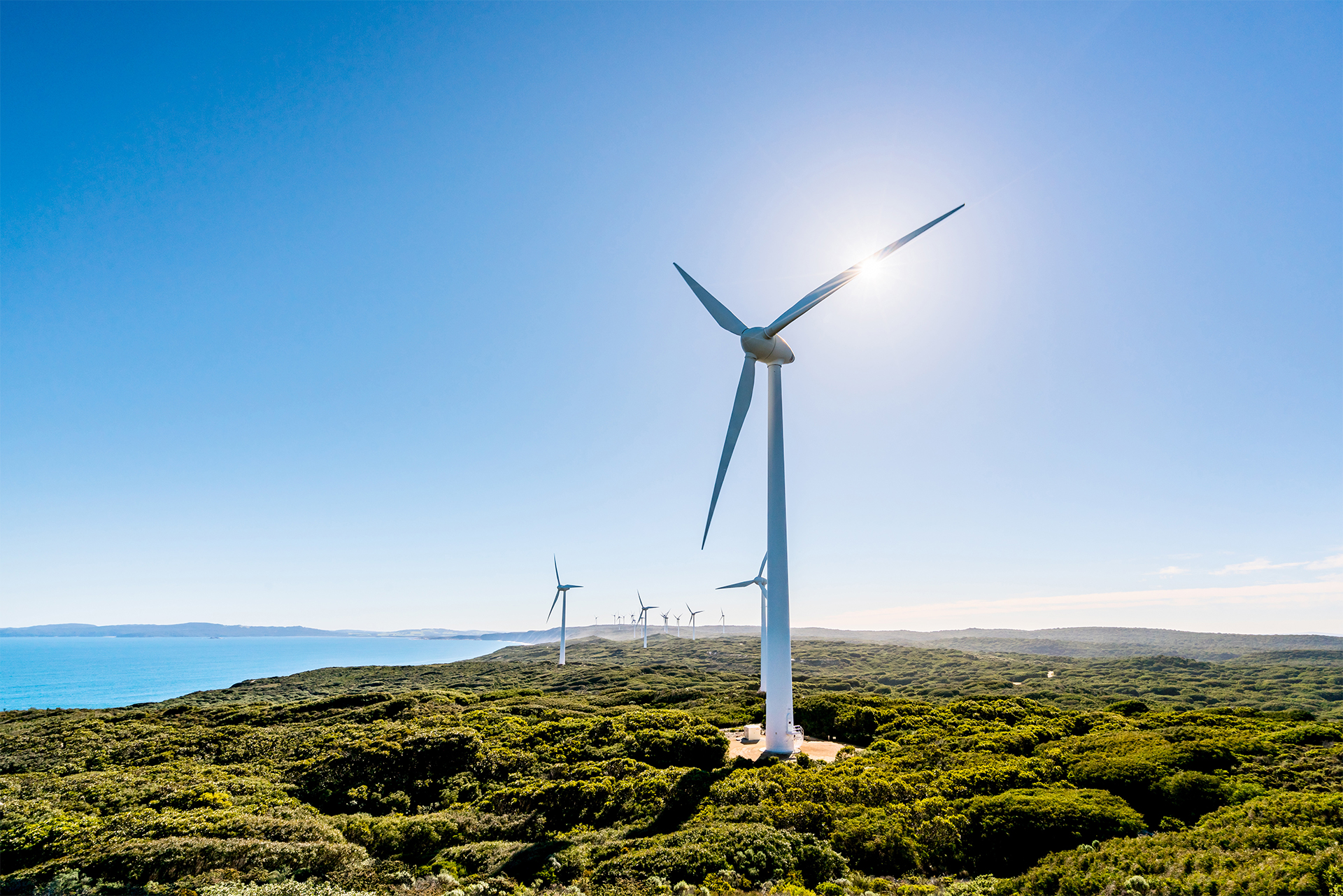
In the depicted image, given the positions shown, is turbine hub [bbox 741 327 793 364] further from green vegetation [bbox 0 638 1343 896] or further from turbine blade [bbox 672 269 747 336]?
green vegetation [bbox 0 638 1343 896]

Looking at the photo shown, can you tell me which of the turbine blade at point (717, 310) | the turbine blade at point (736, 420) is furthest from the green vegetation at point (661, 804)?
the turbine blade at point (717, 310)

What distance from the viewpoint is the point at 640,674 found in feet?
283

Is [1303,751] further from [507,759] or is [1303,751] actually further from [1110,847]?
[507,759]

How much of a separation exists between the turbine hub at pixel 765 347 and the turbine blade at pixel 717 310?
2265 millimetres

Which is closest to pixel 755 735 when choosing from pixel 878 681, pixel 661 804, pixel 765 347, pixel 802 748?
pixel 802 748

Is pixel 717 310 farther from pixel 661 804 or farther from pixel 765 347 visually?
pixel 661 804

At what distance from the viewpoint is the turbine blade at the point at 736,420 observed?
28.9 m

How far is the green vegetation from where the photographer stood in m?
14.1

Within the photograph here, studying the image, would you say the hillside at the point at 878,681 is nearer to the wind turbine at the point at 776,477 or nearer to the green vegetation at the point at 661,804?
the wind turbine at the point at 776,477

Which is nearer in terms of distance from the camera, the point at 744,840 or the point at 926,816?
the point at 744,840

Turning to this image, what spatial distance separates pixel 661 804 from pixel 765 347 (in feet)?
67.0

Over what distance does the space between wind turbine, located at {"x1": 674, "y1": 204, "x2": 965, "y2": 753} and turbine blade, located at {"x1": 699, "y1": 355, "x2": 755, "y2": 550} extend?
0.03 metres

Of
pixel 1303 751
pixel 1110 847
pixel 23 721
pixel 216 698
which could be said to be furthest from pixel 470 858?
pixel 216 698

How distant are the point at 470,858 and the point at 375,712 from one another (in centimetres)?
2347
